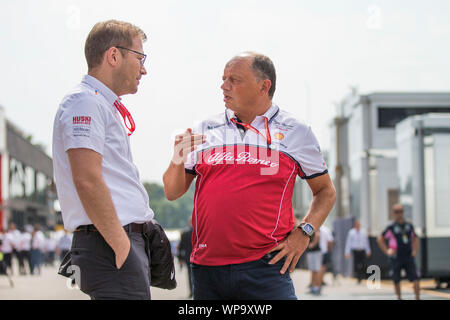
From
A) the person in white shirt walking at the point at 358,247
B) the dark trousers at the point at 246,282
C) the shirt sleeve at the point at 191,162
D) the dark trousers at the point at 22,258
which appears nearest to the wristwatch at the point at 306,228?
the dark trousers at the point at 246,282

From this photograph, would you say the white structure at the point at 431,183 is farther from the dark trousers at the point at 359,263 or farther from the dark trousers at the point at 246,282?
the dark trousers at the point at 246,282

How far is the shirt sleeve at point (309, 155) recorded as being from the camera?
12.6ft

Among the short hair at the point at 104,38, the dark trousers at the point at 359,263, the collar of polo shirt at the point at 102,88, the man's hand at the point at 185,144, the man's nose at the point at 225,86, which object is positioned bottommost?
the dark trousers at the point at 359,263

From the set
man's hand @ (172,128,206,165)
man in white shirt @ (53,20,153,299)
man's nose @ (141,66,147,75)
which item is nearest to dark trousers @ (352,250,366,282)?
man's hand @ (172,128,206,165)

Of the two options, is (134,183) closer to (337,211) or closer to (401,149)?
(401,149)

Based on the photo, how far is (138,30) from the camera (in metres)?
3.65

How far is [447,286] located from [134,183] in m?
15.5

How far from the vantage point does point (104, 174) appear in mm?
3393

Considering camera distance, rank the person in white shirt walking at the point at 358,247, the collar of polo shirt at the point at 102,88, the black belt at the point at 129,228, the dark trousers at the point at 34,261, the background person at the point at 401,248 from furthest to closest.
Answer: the dark trousers at the point at 34,261, the person in white shirt walking at the point at 358,247, the background person at the point at 401,248, the collar of polo shirt at the point at 102,88, the black belt at the point at 129,228

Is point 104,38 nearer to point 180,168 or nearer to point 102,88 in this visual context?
point 102,88

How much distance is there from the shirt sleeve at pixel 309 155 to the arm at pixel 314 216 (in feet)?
0.15

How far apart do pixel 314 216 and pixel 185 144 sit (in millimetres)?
744

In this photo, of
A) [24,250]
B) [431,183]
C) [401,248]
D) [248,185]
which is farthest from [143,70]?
[24,250]
